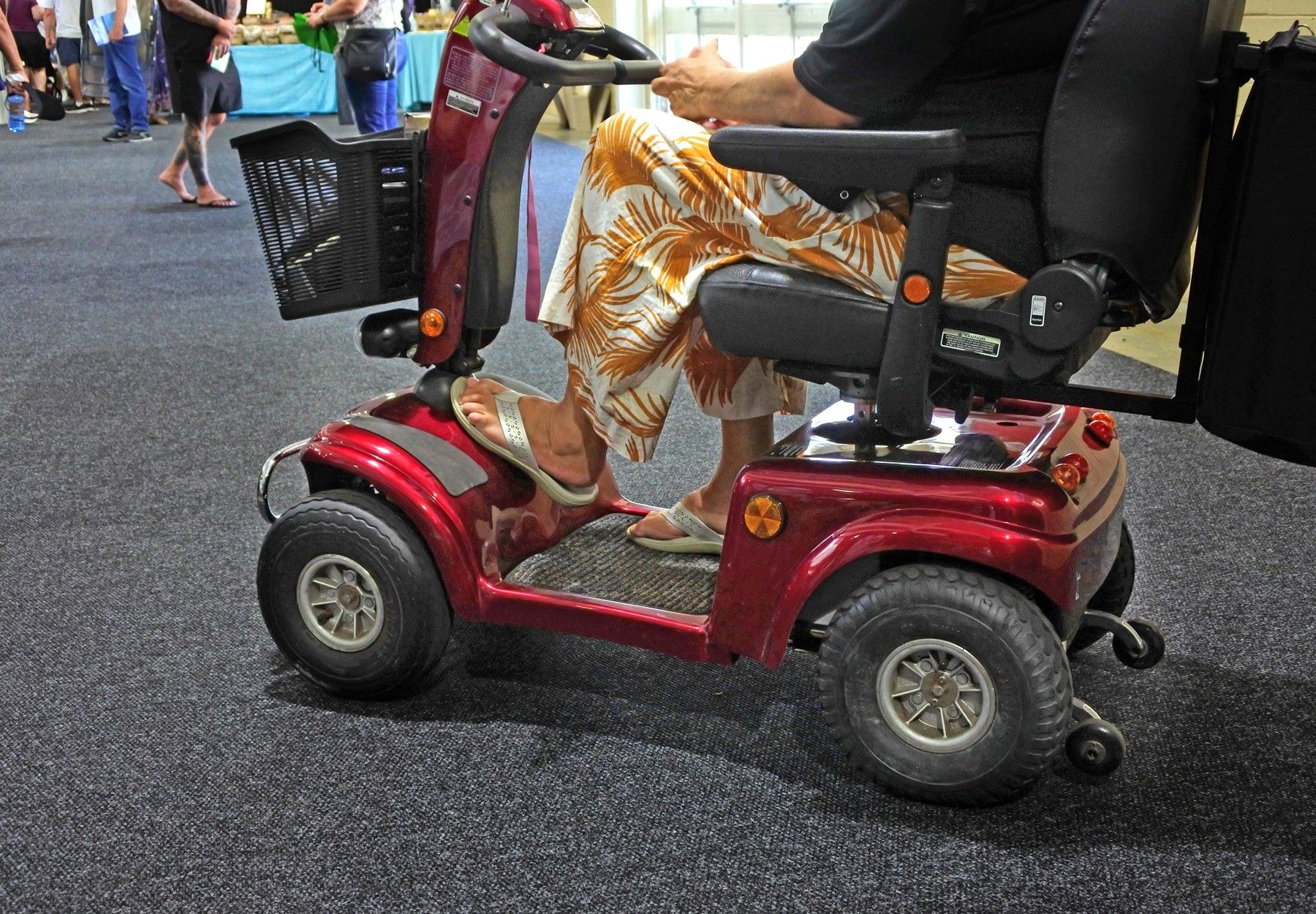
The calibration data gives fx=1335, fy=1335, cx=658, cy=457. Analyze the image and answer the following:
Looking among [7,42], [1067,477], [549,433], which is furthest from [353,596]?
[7,42]

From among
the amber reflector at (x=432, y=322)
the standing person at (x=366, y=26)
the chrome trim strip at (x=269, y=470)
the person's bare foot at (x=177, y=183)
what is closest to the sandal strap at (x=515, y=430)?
the amber reflector at (x=432, y=322)

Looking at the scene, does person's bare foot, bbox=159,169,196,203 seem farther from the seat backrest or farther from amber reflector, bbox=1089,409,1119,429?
the seat backrest

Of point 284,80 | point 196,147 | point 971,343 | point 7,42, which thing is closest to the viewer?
point 971,343

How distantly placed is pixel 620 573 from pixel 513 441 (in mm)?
229

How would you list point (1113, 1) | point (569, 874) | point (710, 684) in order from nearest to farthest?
1. point (1113, 1)
2. point (569, 874)
3. point (710, 684)

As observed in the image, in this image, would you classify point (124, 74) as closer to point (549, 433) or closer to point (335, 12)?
point (335, 12)

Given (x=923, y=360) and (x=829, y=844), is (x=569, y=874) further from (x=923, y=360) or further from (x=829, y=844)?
(x=923, y=360)

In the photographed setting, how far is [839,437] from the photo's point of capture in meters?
1.64

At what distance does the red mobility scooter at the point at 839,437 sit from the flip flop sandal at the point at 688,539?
2cm

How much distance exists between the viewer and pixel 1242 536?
2246 mm

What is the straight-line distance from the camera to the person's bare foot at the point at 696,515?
1.89 m

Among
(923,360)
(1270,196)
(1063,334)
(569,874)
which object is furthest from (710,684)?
(1270,196)

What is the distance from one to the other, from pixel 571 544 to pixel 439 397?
0.29 meters

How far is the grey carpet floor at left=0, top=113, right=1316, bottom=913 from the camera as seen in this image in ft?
4.53
